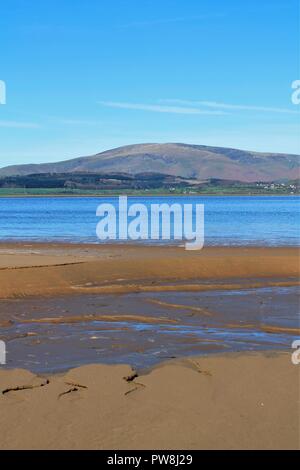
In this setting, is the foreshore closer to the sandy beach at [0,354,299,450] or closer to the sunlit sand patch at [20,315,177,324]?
the sunlit sand patch at [20,315,177,324]

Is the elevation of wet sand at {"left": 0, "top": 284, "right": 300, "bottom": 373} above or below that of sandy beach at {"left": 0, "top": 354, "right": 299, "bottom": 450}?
below

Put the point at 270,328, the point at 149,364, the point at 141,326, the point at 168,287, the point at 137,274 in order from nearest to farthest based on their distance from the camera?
the point at 149,364 < the point at 270,328 < the point at 141,326 < the point at 168,287 < the point at 137,274

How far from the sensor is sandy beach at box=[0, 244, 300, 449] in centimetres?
521

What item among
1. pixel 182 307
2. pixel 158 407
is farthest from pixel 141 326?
pixel 158 407

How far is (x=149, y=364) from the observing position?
7.48m

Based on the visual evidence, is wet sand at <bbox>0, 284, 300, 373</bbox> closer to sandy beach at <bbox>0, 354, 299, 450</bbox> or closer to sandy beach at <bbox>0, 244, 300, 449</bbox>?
sandy beach at <bbox>0, 244, 300, 449</bbox>

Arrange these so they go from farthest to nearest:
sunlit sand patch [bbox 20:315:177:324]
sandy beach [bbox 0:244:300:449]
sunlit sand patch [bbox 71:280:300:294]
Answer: sunlit sand patch [bbox 71:280:300:294] < sunlit sand patch [bbox 20:315:177:324] < sandy beach [bbox 0:244:300:449]

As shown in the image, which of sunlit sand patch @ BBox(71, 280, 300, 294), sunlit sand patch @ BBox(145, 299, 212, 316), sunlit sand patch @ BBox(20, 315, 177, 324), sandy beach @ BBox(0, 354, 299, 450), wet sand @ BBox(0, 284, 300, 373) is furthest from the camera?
sunlit sand patch @ BBox(71, 280, 300, 294)

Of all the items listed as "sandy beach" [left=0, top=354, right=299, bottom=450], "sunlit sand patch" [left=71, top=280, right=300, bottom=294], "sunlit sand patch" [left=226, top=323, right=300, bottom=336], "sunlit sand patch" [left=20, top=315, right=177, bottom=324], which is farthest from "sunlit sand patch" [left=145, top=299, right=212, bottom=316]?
"sandy beach" [left=0, top=354, right=299, bottom=450]

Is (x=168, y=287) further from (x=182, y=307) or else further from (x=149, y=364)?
(x=149, y=364)

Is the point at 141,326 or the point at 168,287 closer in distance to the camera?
the point at 141,326

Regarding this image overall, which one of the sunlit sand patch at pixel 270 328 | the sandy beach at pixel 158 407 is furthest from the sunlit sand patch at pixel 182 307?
the sandy beach at pixel 158 407

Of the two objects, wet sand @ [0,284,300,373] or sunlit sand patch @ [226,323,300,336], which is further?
sunlit sand patch @ [226,323,300,336]

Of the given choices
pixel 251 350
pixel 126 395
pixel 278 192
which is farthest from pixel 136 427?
pixel 278 192
